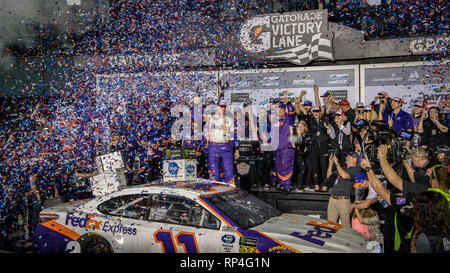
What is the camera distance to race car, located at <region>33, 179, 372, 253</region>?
4.56 meters

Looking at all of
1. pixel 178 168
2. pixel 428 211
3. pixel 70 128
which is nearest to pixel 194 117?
pixel 178 168

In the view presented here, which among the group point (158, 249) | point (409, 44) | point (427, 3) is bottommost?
point (158, 249)

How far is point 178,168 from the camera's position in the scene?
685 centimetres

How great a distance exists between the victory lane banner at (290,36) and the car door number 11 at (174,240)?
23.0 ft

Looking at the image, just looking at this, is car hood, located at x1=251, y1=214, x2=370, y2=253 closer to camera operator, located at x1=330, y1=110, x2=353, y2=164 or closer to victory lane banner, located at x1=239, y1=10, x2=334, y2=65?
camera operator, located at x1=330, y1=110, x2=353, y2=164

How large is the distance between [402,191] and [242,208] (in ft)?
6.87

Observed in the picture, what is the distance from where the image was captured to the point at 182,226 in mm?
4898

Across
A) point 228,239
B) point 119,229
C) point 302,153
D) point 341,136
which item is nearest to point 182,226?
point 228,239

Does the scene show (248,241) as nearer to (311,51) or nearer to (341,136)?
(341,136)

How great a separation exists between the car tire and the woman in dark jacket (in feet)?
13.8

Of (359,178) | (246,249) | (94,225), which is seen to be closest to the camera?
(246,249)

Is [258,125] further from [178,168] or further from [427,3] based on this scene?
[427,3]

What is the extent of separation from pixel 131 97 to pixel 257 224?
7.31 meters

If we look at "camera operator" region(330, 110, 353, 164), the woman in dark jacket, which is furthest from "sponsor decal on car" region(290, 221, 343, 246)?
"camera operator" region(330, 110, 353, 164)
